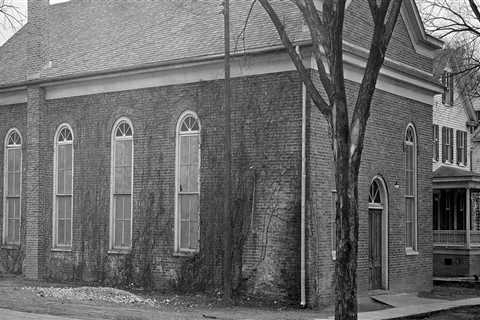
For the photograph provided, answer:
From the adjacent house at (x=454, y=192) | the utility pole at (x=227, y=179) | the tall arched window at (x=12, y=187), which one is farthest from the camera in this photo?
the adjacent house at (x=454, y=192)

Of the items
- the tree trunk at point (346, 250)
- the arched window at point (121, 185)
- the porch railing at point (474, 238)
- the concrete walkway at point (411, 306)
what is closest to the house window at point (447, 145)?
the porch railing at point (474, 238)

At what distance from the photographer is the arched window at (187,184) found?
23.2 meters

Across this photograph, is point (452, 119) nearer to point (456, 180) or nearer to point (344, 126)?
point (456, 180)

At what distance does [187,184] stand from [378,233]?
5.80 meters

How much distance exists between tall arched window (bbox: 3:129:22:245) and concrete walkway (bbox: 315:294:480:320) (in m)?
12.9

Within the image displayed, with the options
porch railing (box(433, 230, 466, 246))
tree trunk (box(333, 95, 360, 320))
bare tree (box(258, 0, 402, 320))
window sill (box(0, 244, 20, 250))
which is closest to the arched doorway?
bare tree (box(258, 0, 402, 320))

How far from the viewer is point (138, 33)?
85.5 ft

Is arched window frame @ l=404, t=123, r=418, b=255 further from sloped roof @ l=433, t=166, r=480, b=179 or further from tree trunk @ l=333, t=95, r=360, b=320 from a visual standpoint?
tree trunk @ l=333, t=95, r=360, b=320

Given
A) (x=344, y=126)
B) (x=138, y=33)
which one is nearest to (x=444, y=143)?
(x=138, y=33)

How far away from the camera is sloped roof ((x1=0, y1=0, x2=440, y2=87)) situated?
886 inches

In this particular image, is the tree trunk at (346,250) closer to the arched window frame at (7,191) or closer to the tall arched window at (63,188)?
the tall arched window at (63,188)

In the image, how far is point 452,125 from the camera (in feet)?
147

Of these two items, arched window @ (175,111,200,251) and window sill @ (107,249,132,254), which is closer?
arched window @ (175,111,200,251)

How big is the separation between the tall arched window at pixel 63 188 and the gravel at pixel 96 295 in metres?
4.88
